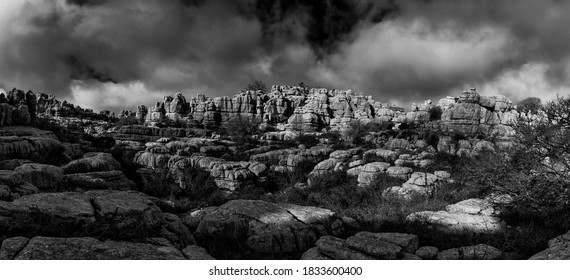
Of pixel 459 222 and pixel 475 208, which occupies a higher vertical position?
pixel 475 208

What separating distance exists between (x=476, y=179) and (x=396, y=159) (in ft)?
105

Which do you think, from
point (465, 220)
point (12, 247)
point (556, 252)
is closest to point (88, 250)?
point (12, 247)

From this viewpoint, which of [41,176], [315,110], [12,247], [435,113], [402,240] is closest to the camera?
[12,247]

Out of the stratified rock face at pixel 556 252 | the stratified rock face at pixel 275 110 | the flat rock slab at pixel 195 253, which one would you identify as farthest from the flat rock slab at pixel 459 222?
the stratified rock face at pixel 275 110

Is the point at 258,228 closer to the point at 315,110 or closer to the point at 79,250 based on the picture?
the point at 79,250

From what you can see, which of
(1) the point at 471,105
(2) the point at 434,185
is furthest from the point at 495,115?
(2) the point at 434,185

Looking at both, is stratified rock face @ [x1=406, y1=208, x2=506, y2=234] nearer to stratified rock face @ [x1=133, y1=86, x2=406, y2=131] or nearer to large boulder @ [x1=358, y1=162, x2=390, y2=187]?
large boulder @ [x1=358, y1=162, x2=390, y2=187]

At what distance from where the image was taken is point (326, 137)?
2613 inches

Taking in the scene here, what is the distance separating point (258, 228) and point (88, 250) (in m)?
2.85

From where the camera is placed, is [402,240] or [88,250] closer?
[88,250]

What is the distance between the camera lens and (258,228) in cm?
628

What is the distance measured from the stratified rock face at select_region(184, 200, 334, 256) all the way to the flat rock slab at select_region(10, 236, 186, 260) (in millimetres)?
1398

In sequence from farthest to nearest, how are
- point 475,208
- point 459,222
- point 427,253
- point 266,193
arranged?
point 266,193, point 475,208, point 459,222, point 427,253


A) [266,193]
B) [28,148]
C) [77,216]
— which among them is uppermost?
[28,148]
